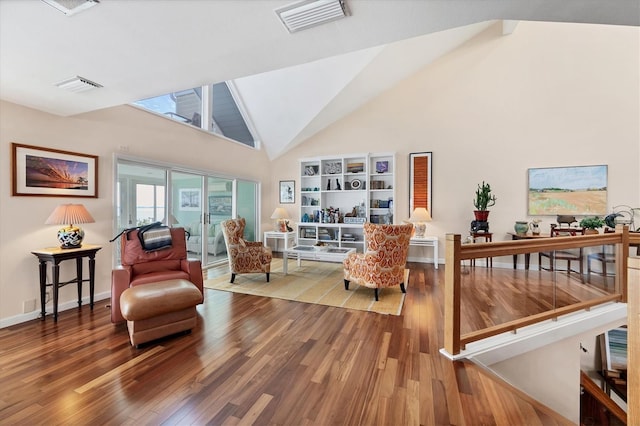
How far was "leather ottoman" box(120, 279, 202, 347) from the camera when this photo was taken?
90.3 inches

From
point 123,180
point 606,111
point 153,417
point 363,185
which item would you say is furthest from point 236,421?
point 606,111

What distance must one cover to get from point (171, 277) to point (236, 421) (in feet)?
6.34

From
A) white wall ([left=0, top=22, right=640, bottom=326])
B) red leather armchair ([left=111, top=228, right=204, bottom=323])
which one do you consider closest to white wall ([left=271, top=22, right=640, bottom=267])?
white wall ([left=0, top=22, right=640, bottom=326])

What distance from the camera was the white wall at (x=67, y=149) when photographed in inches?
107

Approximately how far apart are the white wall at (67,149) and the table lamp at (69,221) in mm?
246

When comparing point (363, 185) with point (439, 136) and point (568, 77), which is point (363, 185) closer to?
point (439, 136)

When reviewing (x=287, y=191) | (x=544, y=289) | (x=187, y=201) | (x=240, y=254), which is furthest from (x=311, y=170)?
(x=544, y=289)

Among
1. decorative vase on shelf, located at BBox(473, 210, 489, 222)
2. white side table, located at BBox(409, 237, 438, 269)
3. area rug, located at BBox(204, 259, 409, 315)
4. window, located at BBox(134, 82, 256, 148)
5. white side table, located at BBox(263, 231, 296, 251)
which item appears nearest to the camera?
area rug, located at BBox(204, 259, 409, 315)

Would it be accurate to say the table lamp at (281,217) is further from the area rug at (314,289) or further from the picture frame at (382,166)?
the picture frame at (382,166)

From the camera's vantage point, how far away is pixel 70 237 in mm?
2943

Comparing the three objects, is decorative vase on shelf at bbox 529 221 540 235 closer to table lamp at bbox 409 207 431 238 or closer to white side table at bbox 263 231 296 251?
table lamp at bbox 409 207 431 238

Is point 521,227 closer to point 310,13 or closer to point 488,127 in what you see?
point 488,127

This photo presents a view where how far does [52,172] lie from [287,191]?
467 cm

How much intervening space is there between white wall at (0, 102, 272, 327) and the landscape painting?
6581mm
